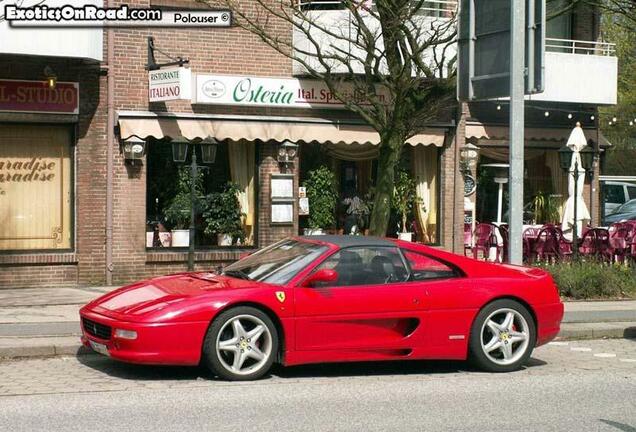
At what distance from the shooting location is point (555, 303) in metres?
10.4

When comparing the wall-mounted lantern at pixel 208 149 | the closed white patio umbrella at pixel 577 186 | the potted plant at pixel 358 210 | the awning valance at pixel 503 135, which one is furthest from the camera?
the awning valance at pixel 503 135

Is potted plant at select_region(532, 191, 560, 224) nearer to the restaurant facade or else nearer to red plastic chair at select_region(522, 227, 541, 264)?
the restaurant facade

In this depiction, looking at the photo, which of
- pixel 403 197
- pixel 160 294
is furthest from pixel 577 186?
pixel 160 294

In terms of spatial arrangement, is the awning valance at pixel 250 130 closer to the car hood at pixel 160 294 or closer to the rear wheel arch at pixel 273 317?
the car hood at pixel 160 294

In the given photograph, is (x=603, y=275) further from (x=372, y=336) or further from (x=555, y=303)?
(x=372, y=336)

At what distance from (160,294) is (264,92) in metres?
10.5

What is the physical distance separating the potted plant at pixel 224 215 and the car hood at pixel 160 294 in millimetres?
9169

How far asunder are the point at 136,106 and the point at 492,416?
12.0m

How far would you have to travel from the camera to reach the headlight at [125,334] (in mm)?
8797

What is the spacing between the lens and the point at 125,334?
8.87 m

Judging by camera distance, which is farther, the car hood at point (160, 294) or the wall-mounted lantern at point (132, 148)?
the wall-mounted lantern at point (132, 148)

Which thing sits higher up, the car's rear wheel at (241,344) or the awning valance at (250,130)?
the awning valance at (250,130)

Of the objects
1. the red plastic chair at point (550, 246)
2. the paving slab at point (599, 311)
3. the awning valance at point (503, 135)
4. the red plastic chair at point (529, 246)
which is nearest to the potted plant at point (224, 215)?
the awning valance at point (503, 135)

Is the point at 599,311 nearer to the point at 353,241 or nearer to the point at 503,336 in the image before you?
the point at 503,336
